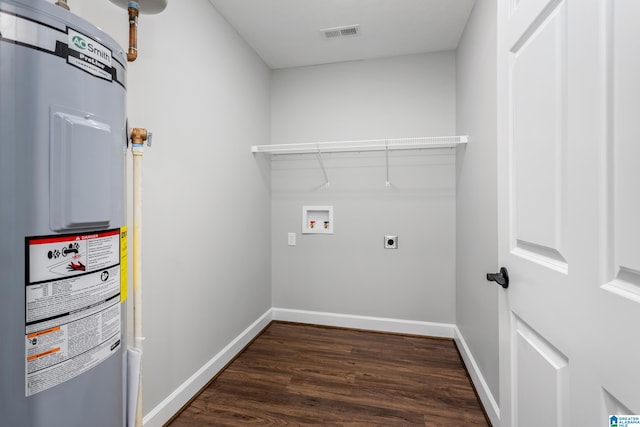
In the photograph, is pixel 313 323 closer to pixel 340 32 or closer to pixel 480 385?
pixel 480 385

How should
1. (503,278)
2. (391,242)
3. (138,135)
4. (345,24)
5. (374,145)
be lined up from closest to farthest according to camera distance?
(503,278), (138,135), (345,24), (374,145), (391,242)

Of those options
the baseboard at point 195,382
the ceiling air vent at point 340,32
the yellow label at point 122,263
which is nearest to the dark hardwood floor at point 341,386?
the baseboard at point 195,382

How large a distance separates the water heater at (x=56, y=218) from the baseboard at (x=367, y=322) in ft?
7.26

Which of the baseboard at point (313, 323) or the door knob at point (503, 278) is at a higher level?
the door knob at point (503, 278)

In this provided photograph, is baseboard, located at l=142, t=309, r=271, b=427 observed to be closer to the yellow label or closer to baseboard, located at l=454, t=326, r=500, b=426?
the yellow label

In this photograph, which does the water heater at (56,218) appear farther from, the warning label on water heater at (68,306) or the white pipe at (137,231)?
the white pipe at (137,231)

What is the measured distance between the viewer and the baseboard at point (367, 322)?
2582 millimetres

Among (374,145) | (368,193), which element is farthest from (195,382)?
(374,145)

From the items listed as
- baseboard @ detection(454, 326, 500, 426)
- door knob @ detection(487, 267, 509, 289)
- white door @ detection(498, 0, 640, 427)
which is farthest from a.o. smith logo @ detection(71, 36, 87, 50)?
baseboard @ detection(454, 326, 500, 426)

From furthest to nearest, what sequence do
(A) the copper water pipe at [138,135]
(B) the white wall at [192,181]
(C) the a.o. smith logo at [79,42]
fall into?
(B) the white wall at [192,181], (A) the copper water pipe at [138,135], (C) the a.o. smith logo at [79,42]

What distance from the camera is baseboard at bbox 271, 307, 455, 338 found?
2.58 meters

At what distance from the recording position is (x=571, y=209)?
0.65m

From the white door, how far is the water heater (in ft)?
3.55

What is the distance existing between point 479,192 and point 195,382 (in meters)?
2.15
